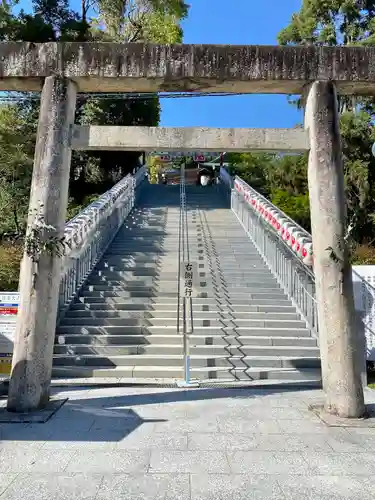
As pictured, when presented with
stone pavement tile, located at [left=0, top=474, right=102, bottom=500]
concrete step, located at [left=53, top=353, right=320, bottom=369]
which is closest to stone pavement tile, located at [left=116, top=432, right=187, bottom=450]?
stone pavement tile, located at [left=0, top=474, right=102, bottom=500]

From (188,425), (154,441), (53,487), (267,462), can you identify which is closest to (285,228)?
(188,425)

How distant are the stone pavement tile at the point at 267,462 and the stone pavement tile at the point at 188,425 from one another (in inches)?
30.8

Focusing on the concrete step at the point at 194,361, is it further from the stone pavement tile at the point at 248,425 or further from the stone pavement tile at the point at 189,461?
the stone pavement tile at the point at 189,461

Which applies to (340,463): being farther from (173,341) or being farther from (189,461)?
(173,341)

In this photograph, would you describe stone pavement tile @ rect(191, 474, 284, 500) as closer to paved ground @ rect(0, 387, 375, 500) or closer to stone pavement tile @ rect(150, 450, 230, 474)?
paved ground @ rect(0, 387, 375, 500)

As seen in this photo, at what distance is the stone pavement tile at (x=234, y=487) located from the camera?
3.62 meters

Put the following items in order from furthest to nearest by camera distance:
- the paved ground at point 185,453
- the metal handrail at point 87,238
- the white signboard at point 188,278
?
the metal handrail at point 87,238 < the white signboard at point 188,278 < the paved ground at point 185,453

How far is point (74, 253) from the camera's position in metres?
9.47

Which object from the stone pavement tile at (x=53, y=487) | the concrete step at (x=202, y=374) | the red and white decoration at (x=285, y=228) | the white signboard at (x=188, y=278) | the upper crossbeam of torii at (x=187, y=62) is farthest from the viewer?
the red and white decoration at (x=285, y=228)

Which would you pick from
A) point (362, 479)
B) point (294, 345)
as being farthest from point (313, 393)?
point (362, 479)

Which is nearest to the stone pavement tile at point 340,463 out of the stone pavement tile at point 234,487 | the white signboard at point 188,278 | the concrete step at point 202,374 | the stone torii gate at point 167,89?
the stone pavement tile at point 234,487

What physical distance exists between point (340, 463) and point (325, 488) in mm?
590

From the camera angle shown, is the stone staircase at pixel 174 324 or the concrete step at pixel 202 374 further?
the stone staircase at pixel 174 324

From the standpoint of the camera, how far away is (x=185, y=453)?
452cm
